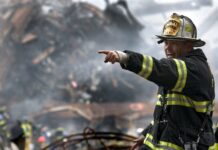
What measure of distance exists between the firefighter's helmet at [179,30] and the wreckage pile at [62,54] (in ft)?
41.8

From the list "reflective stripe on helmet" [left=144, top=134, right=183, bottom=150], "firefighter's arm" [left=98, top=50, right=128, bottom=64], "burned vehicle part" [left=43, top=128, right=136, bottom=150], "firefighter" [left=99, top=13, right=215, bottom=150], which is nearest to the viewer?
"firefighter's arm" [left=98, top=50, right=128, bottom=64]

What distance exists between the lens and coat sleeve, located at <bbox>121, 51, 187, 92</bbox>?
8.30 ft

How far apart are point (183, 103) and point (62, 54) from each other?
569 inches

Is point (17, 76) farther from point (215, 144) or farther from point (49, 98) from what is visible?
point (215, 144)

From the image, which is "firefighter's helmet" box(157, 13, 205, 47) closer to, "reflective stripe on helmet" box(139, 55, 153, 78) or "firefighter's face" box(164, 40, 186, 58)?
"firefighter's face" box(164, 40, 186, 58)

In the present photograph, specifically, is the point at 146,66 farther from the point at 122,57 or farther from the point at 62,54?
the point at 62,54

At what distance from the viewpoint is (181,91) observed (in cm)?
281

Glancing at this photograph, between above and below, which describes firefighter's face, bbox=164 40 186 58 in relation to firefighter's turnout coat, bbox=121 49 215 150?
above

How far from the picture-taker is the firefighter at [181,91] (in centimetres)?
264

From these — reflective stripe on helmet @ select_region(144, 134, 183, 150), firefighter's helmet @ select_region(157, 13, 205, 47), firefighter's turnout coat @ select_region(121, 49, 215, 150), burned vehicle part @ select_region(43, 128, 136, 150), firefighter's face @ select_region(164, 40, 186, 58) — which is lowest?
burned vehicle part @ select_region(43, 128, 136, 150)

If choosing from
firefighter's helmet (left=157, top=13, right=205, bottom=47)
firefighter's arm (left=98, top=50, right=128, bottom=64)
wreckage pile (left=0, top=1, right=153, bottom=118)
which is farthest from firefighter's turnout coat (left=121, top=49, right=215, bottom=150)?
wreckage pile (left=0, top=1, right=153, bottom=118)

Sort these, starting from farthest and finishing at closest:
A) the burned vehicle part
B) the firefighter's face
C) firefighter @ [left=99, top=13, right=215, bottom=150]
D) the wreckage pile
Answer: the wreckage pile
the burned vehicle part
the firefighter's face
firefighter @ [left=99, top=13, right=215, bottom=150]

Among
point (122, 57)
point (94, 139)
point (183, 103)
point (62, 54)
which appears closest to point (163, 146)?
point (183, 103)

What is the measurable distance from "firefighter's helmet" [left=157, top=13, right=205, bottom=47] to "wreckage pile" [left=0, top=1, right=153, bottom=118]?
41.8ft
